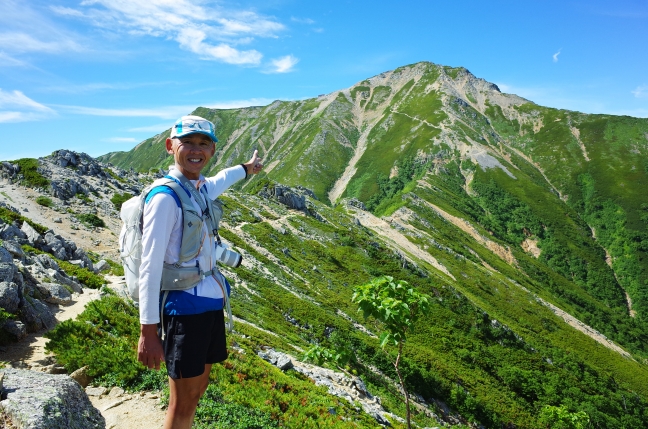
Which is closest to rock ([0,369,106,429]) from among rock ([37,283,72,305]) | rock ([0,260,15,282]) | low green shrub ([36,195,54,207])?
rock ([0,260,15,282])

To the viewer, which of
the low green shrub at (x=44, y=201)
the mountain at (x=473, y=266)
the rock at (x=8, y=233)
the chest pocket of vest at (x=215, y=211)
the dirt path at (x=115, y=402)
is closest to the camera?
the chest pocket of vest at (x=215, y=211)

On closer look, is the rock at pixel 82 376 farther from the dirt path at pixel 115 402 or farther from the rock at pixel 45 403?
the rock at pixel 45 403

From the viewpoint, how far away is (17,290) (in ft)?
32.1

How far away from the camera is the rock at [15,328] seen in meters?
8.83

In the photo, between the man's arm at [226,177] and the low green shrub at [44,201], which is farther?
the low green shrub at [44,201]

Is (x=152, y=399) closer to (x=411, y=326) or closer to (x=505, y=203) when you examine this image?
(x=411, y=326)

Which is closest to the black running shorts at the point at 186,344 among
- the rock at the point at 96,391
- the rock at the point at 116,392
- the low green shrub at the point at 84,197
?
the rock at the point at 116,392

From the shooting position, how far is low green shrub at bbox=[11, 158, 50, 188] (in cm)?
4294

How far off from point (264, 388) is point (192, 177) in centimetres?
779

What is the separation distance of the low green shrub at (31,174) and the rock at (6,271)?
134ft

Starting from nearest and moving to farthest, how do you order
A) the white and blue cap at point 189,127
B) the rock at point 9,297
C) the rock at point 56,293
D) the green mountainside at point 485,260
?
the white and blue cap at point 189,127, the rock at point 9,297, the rock at point 56,293, the green mountainside at point 485,260

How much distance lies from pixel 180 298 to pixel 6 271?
9285 mm

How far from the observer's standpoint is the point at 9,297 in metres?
9.44

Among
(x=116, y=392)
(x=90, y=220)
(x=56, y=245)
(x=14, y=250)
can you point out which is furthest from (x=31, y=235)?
Result: (x=116, y=392)
